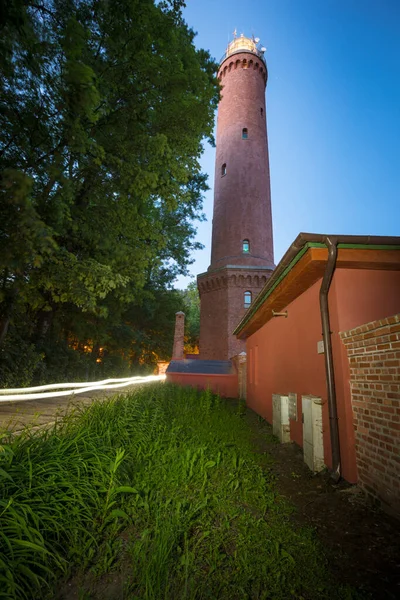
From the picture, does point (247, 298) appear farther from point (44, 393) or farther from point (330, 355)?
point (44, 393)

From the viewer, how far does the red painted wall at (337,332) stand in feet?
12.7

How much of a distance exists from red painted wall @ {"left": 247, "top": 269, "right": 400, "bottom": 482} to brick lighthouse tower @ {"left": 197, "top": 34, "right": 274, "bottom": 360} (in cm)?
1251

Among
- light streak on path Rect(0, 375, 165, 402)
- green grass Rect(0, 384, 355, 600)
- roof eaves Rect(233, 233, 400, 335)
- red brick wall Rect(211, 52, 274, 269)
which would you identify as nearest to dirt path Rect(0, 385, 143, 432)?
light streak on path Rect(0, 375, 165, 402)

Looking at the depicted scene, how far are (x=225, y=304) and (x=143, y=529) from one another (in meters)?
17.5

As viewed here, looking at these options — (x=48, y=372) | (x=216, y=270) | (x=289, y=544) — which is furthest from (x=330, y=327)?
(x=216, y=270)

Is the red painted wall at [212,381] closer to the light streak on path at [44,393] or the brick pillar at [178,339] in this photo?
the light streak on path at [44,393]

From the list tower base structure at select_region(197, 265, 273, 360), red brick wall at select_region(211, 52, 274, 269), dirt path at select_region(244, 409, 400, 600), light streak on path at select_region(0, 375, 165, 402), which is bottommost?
dirt path at select_region(244, 409, 400, 600)

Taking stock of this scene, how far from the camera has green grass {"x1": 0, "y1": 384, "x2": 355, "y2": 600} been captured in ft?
6.25

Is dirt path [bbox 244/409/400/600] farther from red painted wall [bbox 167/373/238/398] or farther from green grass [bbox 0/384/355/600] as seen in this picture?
red painted wall [bbox 167/373/238/398]

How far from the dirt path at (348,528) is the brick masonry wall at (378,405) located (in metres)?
0.26

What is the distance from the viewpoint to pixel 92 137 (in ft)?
23.7

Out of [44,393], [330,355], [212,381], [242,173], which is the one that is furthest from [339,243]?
[242,173]

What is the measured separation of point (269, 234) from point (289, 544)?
21.7 metres

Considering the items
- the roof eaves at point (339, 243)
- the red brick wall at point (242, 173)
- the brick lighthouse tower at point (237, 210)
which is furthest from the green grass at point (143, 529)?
the red brick wall at point (242, 173)
